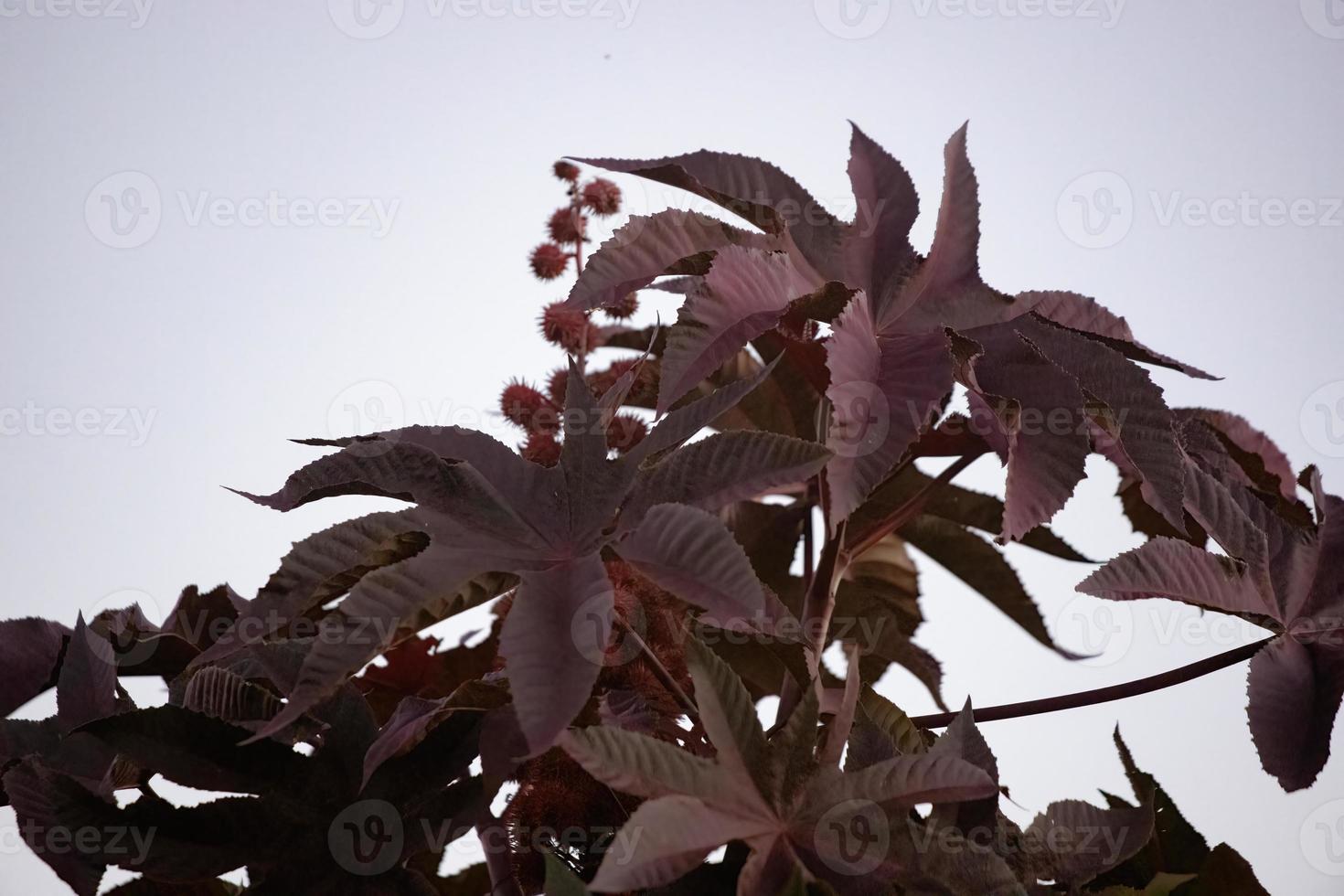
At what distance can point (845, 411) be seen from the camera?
0.43 meters

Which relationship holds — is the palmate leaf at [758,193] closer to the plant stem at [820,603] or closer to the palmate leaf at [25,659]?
the plant stem at [820,603]

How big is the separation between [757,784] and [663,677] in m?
0.08

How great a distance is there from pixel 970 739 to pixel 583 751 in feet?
0.54

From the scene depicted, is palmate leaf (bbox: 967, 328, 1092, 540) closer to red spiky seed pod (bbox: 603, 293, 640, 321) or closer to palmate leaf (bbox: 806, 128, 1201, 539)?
palmate leaf (bbox: 806, 128, 1201, 539)

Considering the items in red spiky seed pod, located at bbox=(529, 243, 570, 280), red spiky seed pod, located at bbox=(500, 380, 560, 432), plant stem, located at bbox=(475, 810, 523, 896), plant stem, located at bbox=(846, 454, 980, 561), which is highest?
red spiky seed pod, located at bbox=(529, 243, 570, 280)

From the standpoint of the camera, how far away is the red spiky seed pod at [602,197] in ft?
2.46

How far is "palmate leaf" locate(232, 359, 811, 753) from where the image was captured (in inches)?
14.8

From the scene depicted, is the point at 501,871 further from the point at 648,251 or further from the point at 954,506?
the point at 954,506

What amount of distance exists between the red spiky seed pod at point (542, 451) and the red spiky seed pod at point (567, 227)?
192mm

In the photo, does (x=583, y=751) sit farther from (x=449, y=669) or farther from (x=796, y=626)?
(x=449, y=669)

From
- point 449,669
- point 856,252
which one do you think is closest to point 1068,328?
point 856,252

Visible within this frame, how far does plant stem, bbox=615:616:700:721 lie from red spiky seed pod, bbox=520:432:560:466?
5.3 inches

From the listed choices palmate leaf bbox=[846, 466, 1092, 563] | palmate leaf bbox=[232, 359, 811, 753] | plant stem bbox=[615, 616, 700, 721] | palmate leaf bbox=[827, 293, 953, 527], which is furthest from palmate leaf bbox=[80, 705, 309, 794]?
palmate leaf bbox=[846, 466, 1092, 563]

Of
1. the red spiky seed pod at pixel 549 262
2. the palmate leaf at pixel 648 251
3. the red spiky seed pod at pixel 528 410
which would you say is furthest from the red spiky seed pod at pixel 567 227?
the palmate leaf at pixel 648 251
